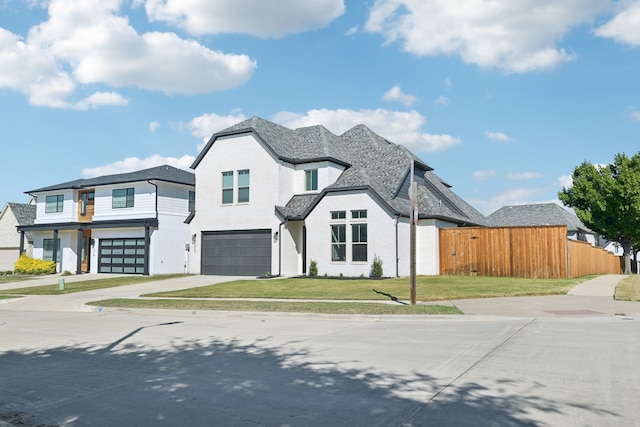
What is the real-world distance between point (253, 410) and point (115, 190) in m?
34.4

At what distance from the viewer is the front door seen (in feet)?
128

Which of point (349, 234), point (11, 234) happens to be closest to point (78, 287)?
point (349, 234)

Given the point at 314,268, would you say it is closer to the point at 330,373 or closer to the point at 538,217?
the point at 330,373

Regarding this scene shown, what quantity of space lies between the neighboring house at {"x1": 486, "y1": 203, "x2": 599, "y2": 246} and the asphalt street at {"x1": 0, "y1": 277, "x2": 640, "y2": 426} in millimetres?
47741

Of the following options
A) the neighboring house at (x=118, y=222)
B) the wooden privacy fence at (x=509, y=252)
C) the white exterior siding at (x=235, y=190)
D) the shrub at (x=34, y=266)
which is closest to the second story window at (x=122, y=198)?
the neighboring house at (x=118, y=222)

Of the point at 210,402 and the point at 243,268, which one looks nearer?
the point at 210,402

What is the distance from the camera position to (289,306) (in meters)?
16.4

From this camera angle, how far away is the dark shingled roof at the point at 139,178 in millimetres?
36000

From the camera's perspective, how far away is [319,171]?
102ft

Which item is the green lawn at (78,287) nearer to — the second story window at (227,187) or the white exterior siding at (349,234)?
the second story window at (227,187)

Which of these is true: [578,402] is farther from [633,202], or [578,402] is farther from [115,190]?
[633,202]

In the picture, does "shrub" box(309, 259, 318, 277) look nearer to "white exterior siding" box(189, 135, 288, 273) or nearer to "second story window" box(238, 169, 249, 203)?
"white exterior siding" box(189, 135, 288, 273)

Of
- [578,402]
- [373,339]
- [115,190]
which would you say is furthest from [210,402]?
[115,190]

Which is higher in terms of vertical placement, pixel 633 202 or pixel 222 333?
pixel 633 202
